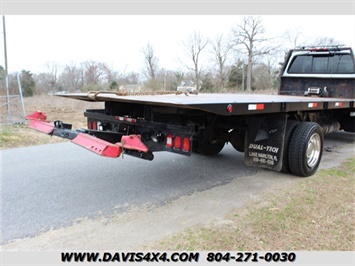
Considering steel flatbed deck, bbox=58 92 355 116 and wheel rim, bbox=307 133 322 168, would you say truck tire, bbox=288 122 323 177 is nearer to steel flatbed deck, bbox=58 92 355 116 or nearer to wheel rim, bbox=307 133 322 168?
wheel rim, bbox=307 133 322 168

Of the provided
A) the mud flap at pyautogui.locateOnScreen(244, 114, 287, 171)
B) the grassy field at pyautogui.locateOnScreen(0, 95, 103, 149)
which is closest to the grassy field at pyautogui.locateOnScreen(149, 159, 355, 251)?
the mud flap at pyautogui.locateOnScreen(244, 114, 287, 171)

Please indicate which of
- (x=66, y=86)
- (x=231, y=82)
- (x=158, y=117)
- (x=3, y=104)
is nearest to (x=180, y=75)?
(x=231, y=82)

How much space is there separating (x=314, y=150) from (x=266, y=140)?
1049mm

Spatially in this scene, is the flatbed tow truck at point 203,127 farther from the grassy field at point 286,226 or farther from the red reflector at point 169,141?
the grassy field at point 286,226

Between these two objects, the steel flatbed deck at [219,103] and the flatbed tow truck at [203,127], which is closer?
the steel flatbed deck at [219,103]

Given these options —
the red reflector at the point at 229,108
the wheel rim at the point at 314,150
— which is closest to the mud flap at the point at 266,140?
the wheel rim at the point at 314,150

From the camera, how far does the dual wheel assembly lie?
15.4ft

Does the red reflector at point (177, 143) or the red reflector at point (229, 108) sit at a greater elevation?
the red reflector at point (229, 108)

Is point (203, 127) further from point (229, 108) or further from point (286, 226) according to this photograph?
point (286, 226)

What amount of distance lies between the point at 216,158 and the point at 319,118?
88.2 inches

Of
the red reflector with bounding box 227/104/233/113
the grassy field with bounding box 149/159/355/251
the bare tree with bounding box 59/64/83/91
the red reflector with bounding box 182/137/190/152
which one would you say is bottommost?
the grassy field with bounding box 149/159/355/251

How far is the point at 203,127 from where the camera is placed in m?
4.29

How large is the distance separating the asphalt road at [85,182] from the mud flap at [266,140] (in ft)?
1.79

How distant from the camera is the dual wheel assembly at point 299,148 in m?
4.69
